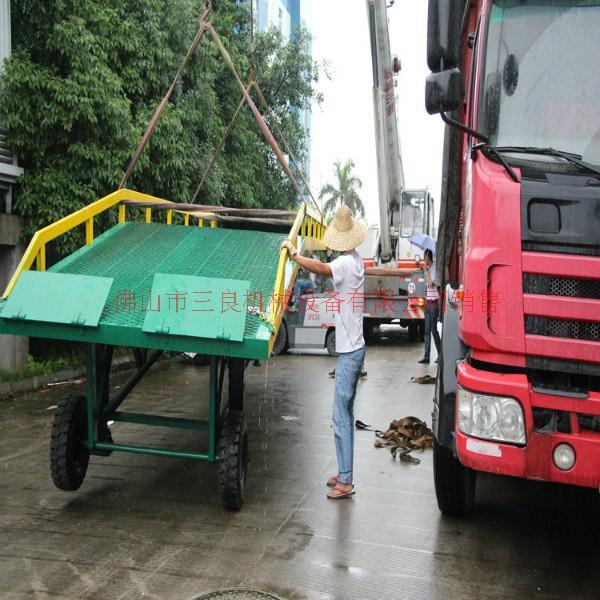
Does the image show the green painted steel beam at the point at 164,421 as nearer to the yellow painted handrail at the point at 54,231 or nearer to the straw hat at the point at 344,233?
the yellow painted handrail at the point at 54,231

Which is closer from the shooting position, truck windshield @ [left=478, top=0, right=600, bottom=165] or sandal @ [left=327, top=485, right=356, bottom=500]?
truck windshield @ [left=478, top=0, right=600, bottom=165]

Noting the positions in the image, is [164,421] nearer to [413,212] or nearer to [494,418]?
[494,418]

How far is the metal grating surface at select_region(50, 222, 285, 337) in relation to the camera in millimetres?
4719

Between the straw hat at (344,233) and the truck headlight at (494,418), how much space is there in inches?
78.0

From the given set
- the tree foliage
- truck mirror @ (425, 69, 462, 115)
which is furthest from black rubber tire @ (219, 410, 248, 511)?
the tree foliage

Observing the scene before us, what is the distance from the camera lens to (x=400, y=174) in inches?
526

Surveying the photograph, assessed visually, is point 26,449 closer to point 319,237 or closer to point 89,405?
point 89,405

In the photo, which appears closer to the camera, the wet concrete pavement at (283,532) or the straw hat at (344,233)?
the wet concrete pavement at (283,532)

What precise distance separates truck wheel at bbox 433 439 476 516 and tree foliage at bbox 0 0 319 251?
21.8 feet

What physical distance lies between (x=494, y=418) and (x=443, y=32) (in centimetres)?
196

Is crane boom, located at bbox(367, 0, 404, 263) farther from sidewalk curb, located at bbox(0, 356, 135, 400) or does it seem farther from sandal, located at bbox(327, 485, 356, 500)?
sandal, located at bbox(327, 485, 356, 500)

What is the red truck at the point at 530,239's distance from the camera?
3.38m

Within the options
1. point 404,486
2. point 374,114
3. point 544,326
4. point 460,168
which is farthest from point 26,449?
point 374,114

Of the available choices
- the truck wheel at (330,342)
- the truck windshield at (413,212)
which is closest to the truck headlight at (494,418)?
the truck wheel at (330,342)
